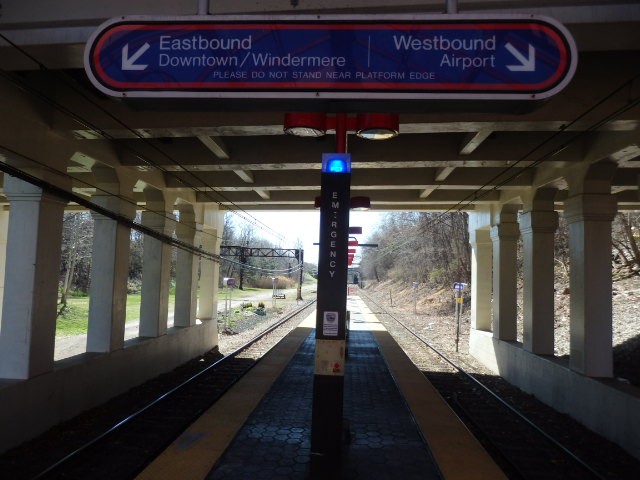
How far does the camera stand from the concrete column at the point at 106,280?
33.0 feet

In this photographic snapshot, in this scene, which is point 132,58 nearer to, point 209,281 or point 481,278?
point 209,281

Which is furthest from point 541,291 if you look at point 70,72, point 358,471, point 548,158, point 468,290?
point 468,290

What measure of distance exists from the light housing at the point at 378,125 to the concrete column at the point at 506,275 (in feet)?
30.1

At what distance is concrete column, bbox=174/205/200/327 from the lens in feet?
49.0

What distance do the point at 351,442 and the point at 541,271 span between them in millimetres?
6779

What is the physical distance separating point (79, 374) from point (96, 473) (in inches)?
116

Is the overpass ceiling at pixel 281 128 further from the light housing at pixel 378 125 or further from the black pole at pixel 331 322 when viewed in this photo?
the black pole at pixel 331 322

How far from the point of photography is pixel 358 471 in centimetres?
596

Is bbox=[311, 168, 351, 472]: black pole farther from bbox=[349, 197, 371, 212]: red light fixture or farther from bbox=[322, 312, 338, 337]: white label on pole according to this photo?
bbox=[349, 197, 371, 212]: red light fixture

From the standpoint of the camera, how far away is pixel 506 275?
14.0 metres

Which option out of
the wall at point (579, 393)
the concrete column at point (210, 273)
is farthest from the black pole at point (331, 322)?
the concrete column at point (210, 273)

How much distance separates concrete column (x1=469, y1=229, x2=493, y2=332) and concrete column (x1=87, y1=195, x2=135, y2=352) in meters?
10.9

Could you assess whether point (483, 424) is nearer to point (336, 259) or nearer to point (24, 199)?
point (336, 259)

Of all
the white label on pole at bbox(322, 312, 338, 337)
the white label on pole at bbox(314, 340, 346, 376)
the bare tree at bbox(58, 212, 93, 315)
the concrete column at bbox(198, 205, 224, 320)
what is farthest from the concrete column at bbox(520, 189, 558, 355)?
the bare tree at bbox(58, 212, 93, 315)
